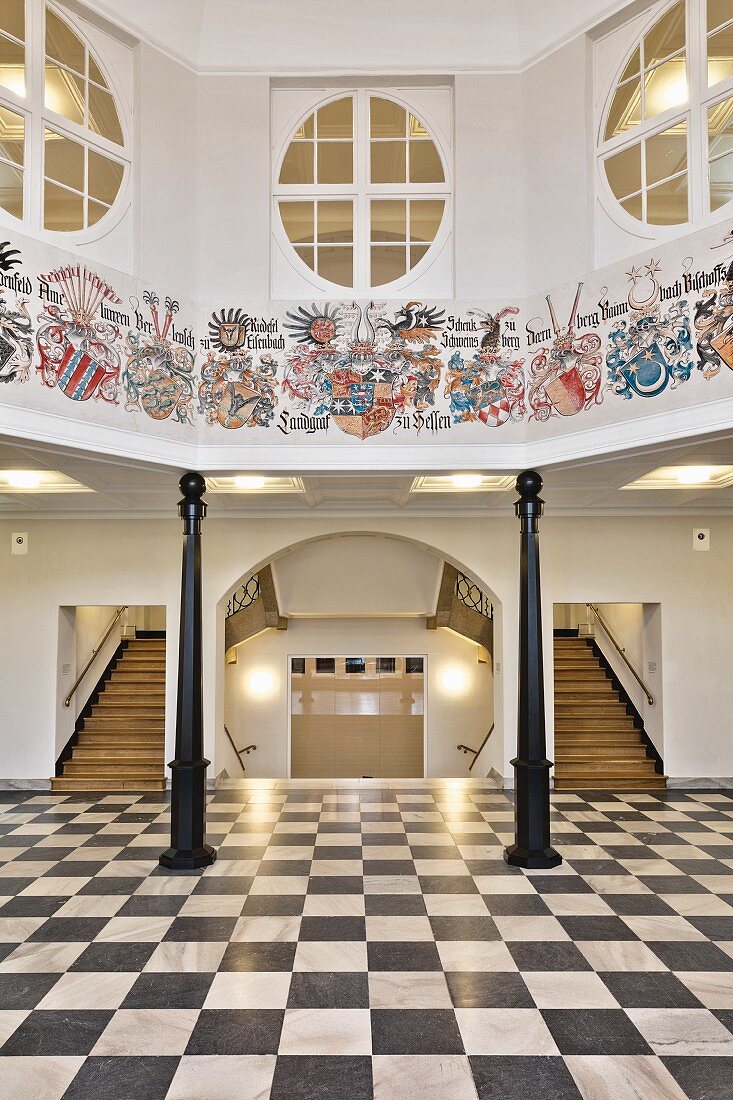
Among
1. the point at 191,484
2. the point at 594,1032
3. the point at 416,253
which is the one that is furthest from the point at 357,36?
the point at 594,1032

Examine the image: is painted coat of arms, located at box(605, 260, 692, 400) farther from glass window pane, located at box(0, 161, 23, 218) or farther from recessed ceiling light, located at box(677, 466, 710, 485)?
glass window pane, located at box(0, 161, 23, 218)

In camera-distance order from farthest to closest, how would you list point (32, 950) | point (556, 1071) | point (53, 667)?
point (53, 667) < point (32, 950) < point (556, 1071)

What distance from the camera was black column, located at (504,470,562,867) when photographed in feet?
21.4

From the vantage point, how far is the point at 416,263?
22.0ft

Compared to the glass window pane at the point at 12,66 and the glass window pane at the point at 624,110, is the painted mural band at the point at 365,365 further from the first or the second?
the glass window pane at the point at 12,66

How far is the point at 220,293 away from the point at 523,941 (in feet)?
18.2

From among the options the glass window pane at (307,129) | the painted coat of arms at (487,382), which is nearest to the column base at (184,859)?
the painted coat of arms at (487,382)

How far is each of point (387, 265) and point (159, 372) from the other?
7.54 feet

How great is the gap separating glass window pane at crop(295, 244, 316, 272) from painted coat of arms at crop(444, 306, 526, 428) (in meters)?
1.50

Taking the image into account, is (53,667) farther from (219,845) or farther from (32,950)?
(32,950)

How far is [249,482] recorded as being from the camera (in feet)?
24.6

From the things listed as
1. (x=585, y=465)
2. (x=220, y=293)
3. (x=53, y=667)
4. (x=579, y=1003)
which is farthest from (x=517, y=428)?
(x=53, y=667)

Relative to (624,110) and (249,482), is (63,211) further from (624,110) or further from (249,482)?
(624,110)

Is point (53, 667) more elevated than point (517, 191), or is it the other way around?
point (517, 191)
